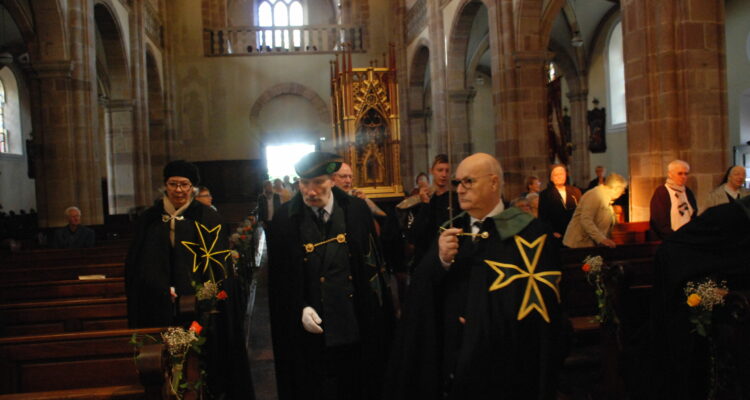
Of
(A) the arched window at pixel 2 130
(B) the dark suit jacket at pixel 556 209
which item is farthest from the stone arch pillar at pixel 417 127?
(A) the arched window at pixel 2 130

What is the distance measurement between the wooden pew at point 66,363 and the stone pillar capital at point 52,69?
28.3ft

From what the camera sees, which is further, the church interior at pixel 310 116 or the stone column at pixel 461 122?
the stone column at pixel 461 122

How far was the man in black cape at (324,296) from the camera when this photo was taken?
3533 millimetres

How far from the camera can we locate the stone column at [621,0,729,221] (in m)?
7.50

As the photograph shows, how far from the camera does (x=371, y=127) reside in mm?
13141

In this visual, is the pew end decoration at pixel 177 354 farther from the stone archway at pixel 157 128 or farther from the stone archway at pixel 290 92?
the stone archway at pixel 290 92

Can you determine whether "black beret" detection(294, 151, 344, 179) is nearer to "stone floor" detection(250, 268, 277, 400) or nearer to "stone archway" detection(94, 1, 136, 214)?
"stone floor" detection(250, 268, 277, 400)

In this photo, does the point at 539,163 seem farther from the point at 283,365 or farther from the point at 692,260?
the point at 283,365

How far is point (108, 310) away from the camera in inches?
199

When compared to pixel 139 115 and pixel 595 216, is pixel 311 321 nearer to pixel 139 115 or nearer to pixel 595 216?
pixel 595 216

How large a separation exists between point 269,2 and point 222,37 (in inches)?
147

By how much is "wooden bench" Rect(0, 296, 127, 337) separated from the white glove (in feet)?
7.41

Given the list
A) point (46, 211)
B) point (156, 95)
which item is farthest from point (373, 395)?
point (156, 95)

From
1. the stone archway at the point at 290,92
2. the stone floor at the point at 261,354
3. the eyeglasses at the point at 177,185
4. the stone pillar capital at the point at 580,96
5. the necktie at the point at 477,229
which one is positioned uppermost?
the stone archway at the point at 290,92
